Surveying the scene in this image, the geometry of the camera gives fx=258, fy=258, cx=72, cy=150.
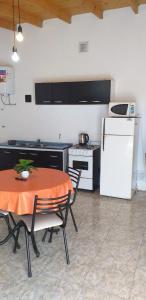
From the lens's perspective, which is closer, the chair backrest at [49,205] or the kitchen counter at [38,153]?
the chair backrest at [49,205]

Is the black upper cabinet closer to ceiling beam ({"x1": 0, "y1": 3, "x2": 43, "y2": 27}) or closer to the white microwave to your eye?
the white microwave

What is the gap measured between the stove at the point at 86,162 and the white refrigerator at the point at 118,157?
21 centimetres

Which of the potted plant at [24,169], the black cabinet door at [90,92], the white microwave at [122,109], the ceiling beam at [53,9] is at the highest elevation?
the ceiling beam at [53,9]

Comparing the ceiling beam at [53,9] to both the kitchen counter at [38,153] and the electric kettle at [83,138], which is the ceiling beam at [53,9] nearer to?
the electric kettle at [83,138]

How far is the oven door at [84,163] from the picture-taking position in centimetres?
454

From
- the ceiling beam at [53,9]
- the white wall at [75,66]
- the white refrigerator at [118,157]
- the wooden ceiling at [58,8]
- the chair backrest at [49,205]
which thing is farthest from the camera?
the white wall at [75,66]

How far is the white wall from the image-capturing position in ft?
14.6

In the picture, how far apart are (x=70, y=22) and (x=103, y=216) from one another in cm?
350

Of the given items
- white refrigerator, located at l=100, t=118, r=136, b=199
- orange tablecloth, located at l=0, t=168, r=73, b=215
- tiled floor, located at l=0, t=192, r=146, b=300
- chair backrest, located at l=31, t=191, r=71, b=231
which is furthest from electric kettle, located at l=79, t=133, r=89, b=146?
chair backrest, located at l=31, t=191, r=71, b=231

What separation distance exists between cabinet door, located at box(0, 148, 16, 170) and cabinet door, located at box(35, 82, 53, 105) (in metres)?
1.17

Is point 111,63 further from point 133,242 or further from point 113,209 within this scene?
point 133,242

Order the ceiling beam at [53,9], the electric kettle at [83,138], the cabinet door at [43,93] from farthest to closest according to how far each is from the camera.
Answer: the cabinet door at [43,93] → the electric kettle at [83,138] → the ceiling beam at [53,9]

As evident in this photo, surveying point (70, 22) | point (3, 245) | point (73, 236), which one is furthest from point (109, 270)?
point (70, 22)

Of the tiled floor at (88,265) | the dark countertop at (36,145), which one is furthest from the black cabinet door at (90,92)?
the tiled floor at (88,265)
